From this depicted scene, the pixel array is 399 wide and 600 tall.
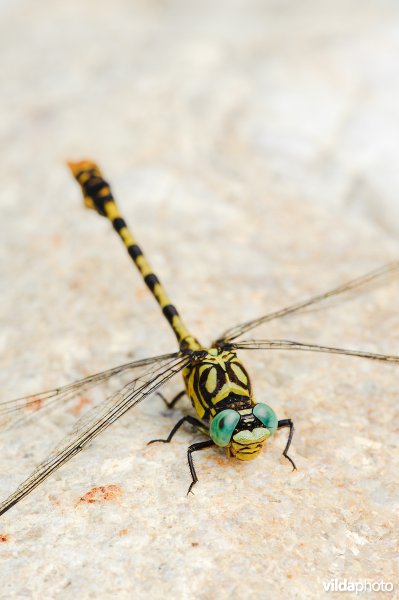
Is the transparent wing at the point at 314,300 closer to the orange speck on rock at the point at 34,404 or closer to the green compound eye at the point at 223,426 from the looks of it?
the green compound eye at the point at 223,426

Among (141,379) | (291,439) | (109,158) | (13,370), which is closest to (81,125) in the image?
(109,158)

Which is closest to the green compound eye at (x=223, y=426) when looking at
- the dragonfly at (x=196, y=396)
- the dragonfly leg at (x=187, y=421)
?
the dragonfly at (x=196, y=396)

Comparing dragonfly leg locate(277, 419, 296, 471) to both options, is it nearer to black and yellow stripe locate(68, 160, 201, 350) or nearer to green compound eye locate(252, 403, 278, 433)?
green compound eye locate(252, 403, 278, 433)

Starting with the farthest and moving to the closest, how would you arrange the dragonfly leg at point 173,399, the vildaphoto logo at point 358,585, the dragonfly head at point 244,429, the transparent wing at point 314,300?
the transparent wing at point 314,300 < the dragonfly leg at point 173,399 < the dragonfly head at point 244,429 < the vildaphoto logo at point 358,585

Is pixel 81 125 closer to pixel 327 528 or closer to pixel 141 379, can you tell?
pixel 141 379

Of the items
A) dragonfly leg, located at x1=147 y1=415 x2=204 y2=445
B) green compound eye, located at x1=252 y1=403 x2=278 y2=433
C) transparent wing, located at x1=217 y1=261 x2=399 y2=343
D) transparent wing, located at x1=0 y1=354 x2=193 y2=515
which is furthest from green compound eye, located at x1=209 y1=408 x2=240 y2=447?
transparent wing, located at x1=217 y1=261 x2=399 y2=343

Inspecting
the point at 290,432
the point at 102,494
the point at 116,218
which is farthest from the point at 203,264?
the point at 102,494
